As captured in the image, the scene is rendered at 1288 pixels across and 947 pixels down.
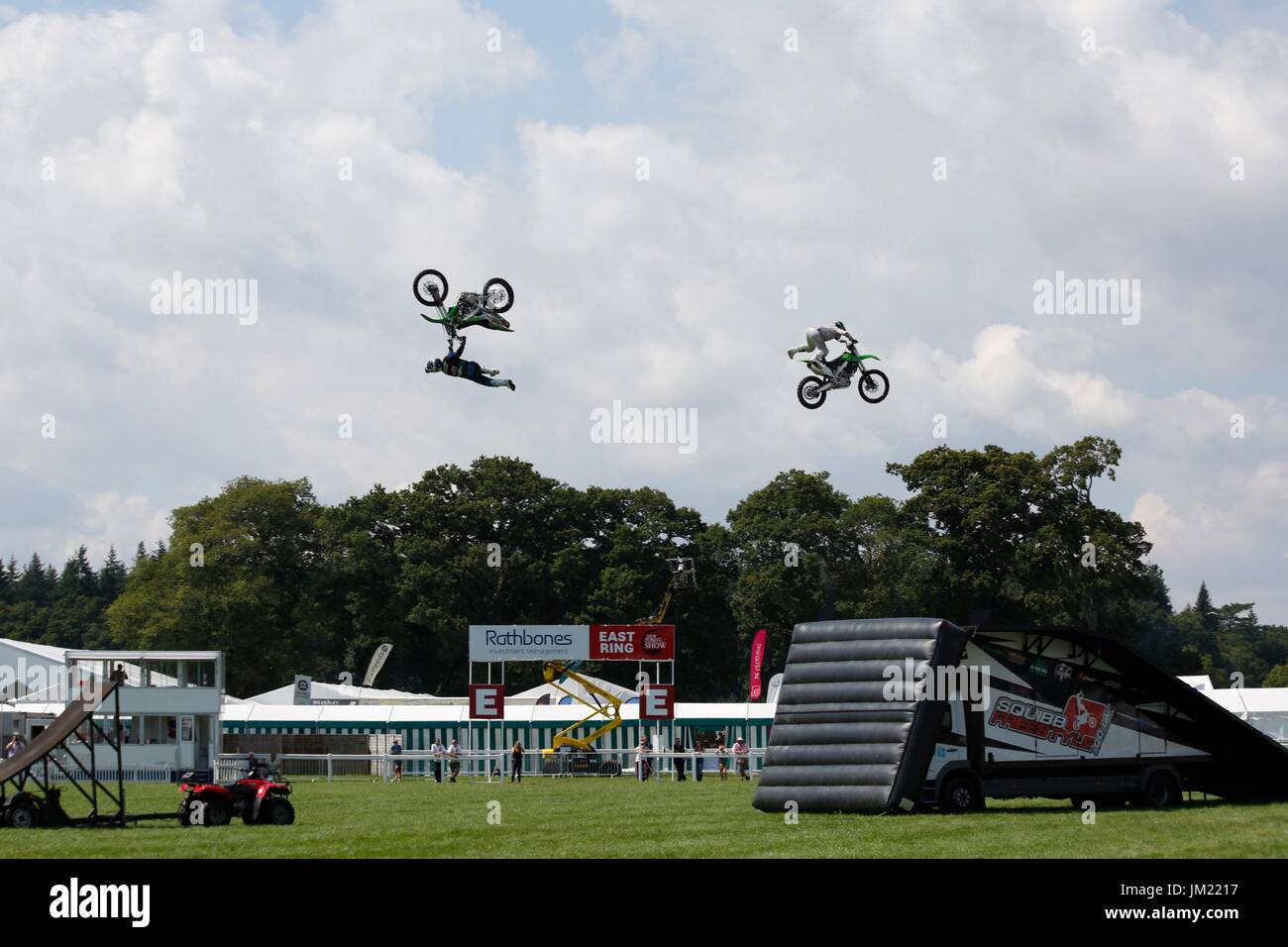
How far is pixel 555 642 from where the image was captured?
5081cm

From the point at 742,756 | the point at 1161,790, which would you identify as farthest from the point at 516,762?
the point at 1161,790

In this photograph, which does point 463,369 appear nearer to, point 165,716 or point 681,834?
point 681,834

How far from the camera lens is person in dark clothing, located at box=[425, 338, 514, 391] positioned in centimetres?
2683

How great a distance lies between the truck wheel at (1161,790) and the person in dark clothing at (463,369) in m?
12.7

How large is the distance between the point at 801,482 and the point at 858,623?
6109cm

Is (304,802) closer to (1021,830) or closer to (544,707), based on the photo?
(1021,830)

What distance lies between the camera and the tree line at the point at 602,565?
75.1m

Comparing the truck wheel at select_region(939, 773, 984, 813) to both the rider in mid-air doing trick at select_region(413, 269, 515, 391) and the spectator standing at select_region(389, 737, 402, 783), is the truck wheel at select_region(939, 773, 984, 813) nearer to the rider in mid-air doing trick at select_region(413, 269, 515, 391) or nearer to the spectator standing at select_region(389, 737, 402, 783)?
the rider in mid-air doing trick at select_region(413, 269, 515, 391)

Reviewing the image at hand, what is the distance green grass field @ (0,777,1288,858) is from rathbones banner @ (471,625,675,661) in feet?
74.1

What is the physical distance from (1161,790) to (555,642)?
94.8 ft

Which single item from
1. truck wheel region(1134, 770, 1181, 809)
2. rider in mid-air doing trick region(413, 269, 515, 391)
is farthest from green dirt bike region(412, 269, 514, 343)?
truck wheel region(1134, 770, 1181, 809)

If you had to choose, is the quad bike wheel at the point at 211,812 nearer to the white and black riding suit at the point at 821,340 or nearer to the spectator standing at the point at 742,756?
the white and black riding suit at the point at 821,340
